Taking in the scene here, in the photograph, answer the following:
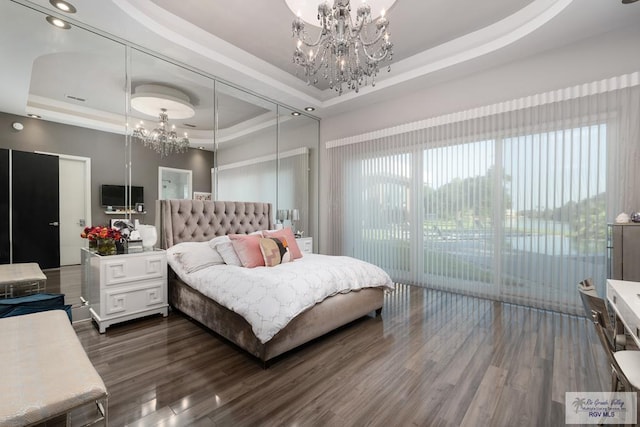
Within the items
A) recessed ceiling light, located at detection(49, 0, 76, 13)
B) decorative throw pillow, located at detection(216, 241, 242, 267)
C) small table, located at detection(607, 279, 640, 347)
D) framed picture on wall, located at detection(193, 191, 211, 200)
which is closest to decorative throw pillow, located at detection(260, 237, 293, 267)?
decorative throw pillow, located at detection(216, 241, 242, 267)

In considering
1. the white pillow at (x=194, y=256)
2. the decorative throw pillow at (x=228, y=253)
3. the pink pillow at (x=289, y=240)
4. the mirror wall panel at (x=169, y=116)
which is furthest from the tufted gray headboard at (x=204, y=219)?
the pink pillow at (x=289, y=240)

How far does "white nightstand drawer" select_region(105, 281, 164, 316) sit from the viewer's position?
2.64m

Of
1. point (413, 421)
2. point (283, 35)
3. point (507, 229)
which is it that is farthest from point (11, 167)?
point (507, 229)

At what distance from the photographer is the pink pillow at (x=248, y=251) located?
9.27ft

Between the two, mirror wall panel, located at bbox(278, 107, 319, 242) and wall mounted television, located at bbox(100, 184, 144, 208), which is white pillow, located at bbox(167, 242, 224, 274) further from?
mirror wall panel, located at bbox(278, 107, 319, 242)

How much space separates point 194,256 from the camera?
9.54 ft

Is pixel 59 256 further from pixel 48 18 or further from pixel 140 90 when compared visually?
pixel 48 18

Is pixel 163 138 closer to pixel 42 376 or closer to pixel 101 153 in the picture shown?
pixel 101 153

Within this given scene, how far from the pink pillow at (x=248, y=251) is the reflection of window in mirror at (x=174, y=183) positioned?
1.12m

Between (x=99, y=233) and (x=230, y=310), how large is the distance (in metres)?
1.57

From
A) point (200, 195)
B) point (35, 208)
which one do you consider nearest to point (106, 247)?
point (35, 208)

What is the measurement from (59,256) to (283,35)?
3.33 metres

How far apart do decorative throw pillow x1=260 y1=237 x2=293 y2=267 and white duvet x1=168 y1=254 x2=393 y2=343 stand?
0.46 ft

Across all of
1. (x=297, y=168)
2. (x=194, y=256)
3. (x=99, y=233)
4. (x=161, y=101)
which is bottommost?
(x=194, y=256)
